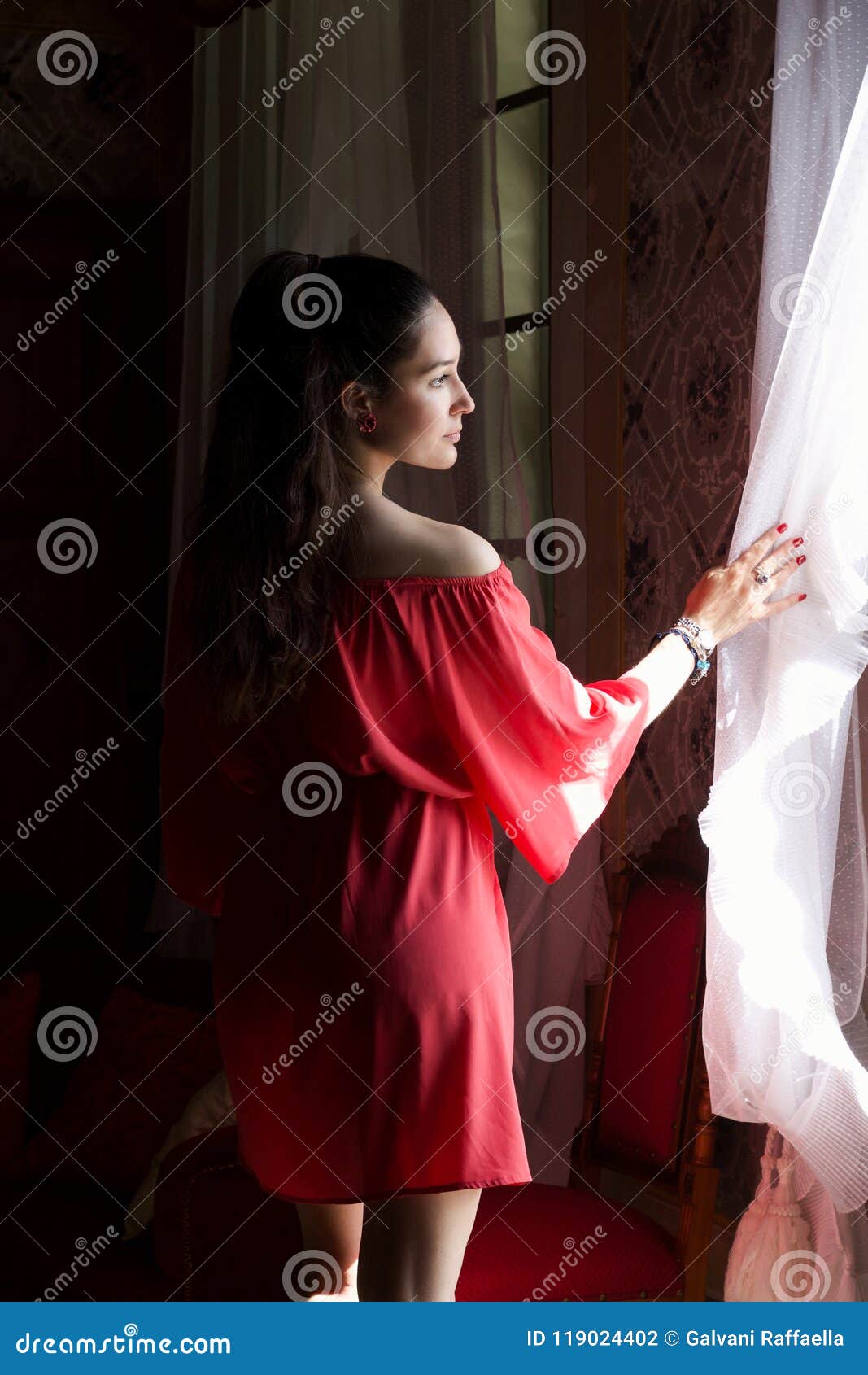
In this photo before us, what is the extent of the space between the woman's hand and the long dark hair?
1.34ft

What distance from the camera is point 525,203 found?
7.84 ft

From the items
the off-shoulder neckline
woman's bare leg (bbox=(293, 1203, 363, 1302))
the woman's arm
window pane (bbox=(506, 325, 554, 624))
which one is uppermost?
window pane (bbox=(506, 325, 554, 624))

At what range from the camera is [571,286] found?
225 centimetres

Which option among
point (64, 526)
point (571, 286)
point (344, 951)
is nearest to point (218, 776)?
point (344, 951)

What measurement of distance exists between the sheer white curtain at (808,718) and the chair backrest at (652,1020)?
1.21 ft

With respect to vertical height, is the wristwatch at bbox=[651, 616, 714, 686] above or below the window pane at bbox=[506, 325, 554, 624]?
below

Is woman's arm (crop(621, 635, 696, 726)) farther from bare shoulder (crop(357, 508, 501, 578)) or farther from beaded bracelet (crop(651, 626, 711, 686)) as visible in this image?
bare shoulder (crop(357, 508, 501, 578))

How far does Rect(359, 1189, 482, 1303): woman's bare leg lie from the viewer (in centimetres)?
127

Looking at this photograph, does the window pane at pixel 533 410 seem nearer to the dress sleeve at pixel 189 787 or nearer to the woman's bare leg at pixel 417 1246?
the dress sleeve at pixel 189 787

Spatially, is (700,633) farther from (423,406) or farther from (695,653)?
(423,406)

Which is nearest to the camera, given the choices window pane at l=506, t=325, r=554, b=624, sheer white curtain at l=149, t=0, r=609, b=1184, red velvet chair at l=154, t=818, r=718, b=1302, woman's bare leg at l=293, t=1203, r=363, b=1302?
woman's bare leg at l=293, t=1203, r=363, b=1302

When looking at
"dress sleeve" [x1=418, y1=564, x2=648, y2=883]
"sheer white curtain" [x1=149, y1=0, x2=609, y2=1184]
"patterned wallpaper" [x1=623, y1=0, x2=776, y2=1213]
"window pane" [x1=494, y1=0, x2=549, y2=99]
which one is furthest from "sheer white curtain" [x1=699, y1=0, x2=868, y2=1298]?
"window pane" [x1=494, y1=0, x2=549, y2=99]

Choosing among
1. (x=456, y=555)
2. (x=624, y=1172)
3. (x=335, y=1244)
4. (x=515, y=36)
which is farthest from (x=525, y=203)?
(x=335, y=1244)
